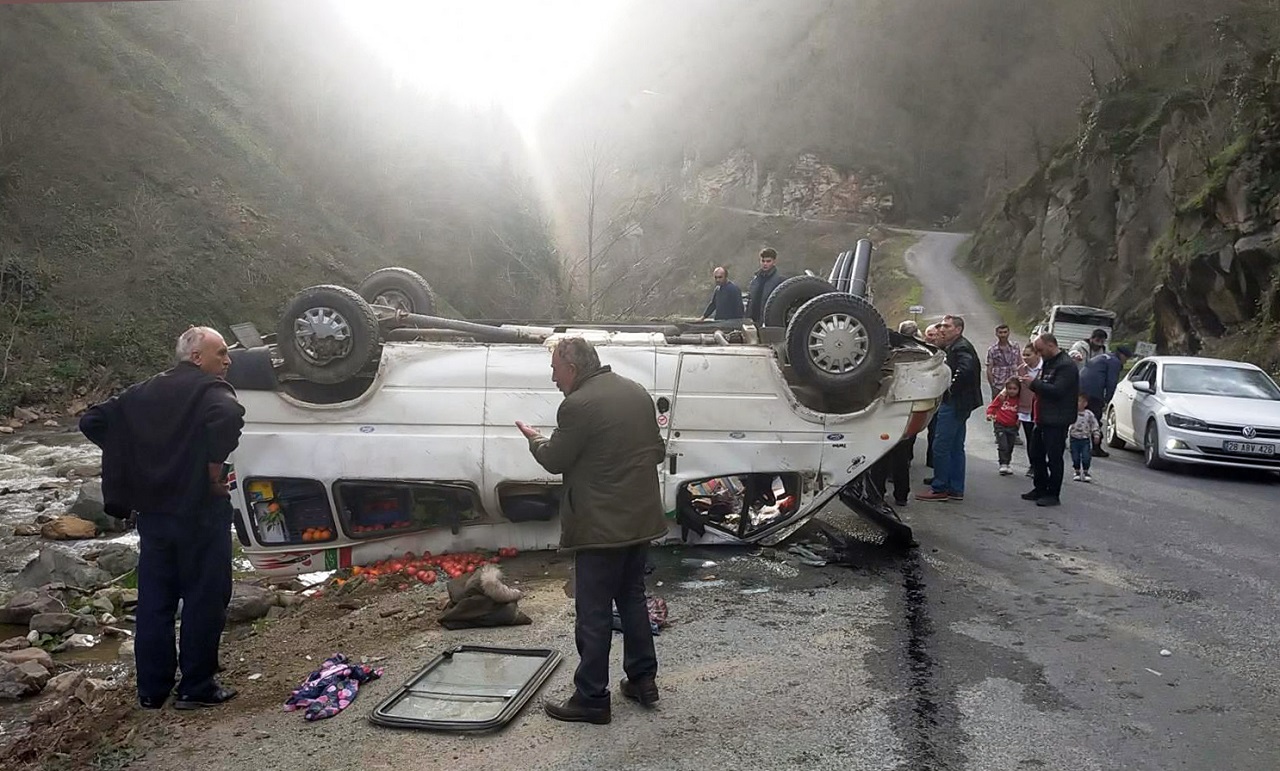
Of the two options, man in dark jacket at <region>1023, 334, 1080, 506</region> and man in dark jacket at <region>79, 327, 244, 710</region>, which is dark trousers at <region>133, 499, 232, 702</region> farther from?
man in dark jacket at <region>1023, 334, 1080, 506</region>

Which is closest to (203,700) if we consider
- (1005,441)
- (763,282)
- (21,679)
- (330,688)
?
(330,688)

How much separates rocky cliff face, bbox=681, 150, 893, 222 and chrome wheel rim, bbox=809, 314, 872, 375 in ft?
242

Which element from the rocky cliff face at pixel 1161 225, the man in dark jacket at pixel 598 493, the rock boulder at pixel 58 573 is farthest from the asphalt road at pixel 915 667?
the rocky cliff face at pixel 1161 225

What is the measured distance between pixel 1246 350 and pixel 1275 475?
1183cm

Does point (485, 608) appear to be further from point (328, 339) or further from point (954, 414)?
point (954, 414)

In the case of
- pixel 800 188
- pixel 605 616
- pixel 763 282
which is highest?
pixel 800 188

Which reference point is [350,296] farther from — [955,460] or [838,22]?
[838,22]

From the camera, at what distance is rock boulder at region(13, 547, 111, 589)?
27.9 ft

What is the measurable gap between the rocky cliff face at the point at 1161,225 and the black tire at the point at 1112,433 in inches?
337

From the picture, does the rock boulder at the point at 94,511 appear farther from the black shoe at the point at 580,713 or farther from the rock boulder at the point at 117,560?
the black shoe at the point at 580,713

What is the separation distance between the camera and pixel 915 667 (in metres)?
5.02

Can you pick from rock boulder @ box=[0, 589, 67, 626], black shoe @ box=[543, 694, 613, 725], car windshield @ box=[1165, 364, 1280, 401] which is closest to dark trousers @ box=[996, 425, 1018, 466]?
car windshield @ box=[1165, 364, 1280, 401]

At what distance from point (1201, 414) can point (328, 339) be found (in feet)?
33.0

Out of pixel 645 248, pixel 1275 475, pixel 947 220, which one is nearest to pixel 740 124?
pixel 947 220
